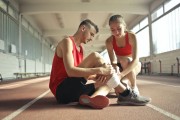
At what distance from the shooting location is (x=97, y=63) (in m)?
3.15

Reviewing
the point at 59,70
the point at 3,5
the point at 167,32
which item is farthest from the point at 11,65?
the point at 59,70

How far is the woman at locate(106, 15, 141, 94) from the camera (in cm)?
349

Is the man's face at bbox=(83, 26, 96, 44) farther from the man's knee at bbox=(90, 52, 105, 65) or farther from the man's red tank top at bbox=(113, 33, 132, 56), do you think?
the man's red tank top at bbox=(113, 33, 132, 56)

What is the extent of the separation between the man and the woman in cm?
35

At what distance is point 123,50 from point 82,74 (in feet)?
3.80

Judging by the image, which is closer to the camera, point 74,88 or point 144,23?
point 74,88

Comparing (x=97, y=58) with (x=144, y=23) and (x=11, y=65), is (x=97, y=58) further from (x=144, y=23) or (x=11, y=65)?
(x=144, y=23)

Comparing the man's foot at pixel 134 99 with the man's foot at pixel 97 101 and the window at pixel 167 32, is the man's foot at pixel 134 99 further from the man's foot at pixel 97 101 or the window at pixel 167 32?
the window at pixel 167 32

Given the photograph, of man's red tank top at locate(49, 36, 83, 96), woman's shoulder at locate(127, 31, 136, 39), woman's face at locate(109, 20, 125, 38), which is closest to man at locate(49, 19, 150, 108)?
man's red tank top at locate(49, 36, 83, 96)

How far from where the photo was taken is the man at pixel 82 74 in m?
3.03

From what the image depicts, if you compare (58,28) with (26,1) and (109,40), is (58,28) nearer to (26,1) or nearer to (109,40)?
(26,1)

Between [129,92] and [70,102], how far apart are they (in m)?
0.80

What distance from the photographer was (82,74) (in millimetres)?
3041

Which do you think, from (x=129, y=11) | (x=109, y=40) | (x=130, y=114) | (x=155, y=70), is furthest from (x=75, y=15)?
(x=130, y=114)
